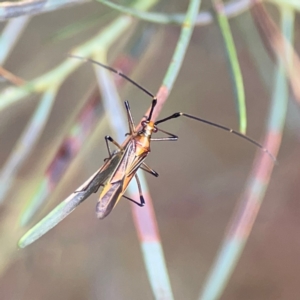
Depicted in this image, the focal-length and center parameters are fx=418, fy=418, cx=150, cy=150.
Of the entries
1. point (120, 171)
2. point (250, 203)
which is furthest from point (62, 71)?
point (250, 203)

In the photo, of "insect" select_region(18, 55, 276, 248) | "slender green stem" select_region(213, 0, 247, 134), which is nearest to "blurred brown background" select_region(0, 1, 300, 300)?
"insect" select_region(18, 55, 276, 248)

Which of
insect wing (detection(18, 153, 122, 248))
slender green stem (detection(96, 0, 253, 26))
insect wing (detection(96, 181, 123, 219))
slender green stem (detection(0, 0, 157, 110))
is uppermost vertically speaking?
slender green stem (detection(96, 0, 253, 26))

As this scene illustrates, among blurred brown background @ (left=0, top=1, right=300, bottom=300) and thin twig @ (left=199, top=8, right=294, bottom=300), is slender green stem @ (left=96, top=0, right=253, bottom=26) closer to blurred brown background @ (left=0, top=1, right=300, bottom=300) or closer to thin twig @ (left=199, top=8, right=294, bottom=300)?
thin twig @ (left=199, top=8, right=294, bottom=300)

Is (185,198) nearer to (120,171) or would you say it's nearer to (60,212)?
(120,171)

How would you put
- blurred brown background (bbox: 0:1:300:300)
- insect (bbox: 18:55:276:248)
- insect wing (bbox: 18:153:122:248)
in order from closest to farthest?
insect wing (bbox: 18:153:122:248), insect (bbox: 18:55:276:248), blurred brown background (bbox: 0:1:300:300)

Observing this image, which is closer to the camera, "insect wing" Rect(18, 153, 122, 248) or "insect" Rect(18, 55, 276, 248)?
"insect wing" Rect(18, 153, 122, 248)

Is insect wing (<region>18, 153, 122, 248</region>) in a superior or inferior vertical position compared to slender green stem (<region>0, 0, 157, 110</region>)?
inferior

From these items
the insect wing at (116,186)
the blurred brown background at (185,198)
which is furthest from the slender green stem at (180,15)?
the blurred brown background at (185,198)

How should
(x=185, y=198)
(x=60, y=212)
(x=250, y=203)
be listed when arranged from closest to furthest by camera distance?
(x=60, y=212), (x=250, y=203), (x=185, y=198)

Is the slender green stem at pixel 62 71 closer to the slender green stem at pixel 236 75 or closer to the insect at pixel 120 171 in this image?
the insect at pixel 120 171

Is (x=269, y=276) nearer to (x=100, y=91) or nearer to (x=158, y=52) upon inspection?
(x=158, y=52)
